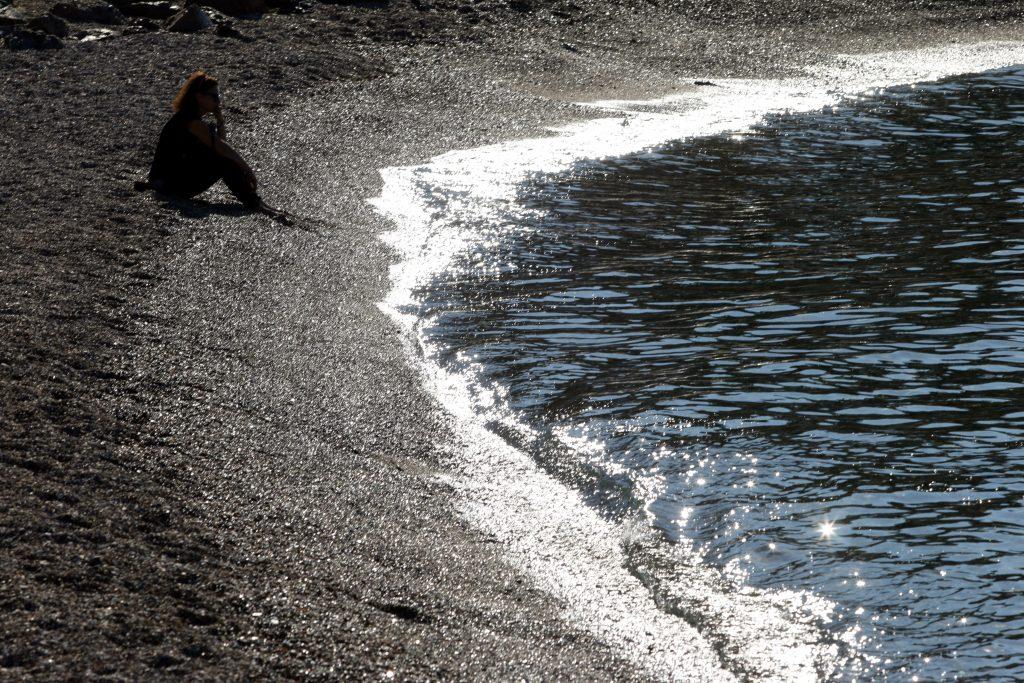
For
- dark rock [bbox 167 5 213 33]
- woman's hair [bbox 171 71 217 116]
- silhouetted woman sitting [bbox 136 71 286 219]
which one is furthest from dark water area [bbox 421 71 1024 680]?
dark rock [bbox 167 5 213 33]

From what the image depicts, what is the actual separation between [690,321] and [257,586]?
5908 millimetres

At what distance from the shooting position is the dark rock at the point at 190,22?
20.9 metres

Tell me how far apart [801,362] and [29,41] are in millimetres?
14785

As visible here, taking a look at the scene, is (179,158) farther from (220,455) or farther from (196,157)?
(220,455)

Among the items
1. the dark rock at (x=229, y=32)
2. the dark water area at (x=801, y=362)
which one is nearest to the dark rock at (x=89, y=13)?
the dark rock at (x=229, y=32)

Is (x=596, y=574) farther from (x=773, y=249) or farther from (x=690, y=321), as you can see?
(x=773, y=249)

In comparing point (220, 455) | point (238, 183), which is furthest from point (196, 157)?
point (220, 455)

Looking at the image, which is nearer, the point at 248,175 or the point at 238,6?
the point at 248,175

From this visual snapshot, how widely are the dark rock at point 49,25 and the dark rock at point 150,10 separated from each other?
2.66m

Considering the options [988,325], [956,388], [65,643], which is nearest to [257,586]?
[65,643]

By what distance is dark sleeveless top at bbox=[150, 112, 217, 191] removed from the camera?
1227 cm

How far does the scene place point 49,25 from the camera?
1953 centimetres

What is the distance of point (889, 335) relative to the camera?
32.1ft

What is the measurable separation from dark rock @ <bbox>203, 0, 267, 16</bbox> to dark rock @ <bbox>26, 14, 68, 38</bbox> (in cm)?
357
